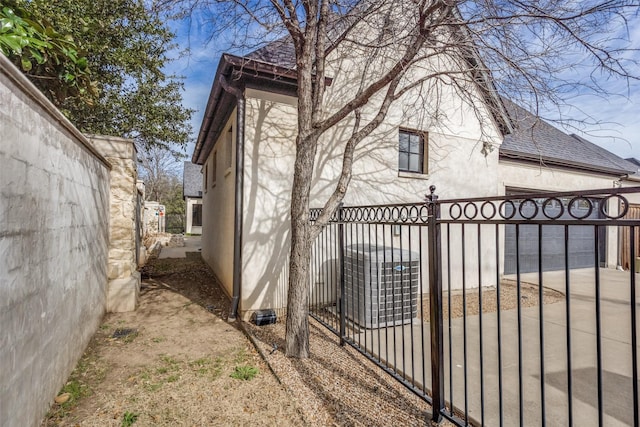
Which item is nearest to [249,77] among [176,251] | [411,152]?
[411,152]

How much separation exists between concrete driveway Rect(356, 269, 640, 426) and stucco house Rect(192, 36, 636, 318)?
85.6 inches

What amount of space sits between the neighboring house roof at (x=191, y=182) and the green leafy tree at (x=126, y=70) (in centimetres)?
1498

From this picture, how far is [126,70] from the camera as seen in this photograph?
775cm

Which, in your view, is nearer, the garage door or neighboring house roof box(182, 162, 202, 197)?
the garage door

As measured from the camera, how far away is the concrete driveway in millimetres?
2756

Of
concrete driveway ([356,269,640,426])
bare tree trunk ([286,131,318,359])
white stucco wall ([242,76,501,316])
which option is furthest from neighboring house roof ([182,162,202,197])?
concrete driveway ([356,269,640,426])

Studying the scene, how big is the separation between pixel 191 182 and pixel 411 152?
22.1 m

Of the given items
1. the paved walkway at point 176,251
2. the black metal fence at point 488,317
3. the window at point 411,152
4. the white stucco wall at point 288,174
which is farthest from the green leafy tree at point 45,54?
the paved walkway at point 176,251

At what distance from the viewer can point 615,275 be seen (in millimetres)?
9586

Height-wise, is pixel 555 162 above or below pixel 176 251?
above

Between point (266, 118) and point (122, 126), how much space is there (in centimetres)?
574

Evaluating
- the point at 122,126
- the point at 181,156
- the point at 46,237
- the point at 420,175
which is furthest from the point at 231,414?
the point at 181,156

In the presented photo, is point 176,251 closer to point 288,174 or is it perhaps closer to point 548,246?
point 288,174

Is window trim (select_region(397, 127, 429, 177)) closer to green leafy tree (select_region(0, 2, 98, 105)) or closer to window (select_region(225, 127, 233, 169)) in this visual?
window (select_region(225, 127, 233, 169))
